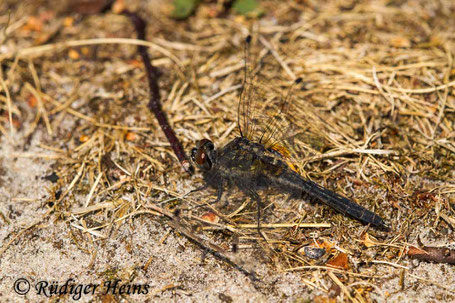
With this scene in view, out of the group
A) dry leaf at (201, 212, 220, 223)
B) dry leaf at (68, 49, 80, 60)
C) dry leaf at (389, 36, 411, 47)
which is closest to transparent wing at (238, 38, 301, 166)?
dry leaf at (201, 212, 220, 223)

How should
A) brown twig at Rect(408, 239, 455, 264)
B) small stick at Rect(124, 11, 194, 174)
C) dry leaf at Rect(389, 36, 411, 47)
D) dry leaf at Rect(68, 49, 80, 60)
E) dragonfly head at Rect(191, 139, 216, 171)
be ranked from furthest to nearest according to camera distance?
dry leaf at Rect(68, 49, 80, 60) → dry leaf at Rect(389, 36, 411, 47) → small stick at Rect(124, 11, 194, 174) → dragonfly head at Rect(191, 139, 216, 171) → brown twig at Rect(408, 239, 455, 264)

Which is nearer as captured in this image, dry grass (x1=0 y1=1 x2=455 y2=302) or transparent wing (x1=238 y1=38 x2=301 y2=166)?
dry grass (x1=0 y1=1 x2=455 y2=302)

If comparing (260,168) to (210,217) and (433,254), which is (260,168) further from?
(433,254)

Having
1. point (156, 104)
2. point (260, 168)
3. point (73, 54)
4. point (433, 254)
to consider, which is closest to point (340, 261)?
point (433, 254)

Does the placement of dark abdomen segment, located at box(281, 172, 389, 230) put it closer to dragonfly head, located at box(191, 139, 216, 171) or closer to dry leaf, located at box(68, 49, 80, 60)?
dragonfly head, located at box(191, 139, 216, 171)

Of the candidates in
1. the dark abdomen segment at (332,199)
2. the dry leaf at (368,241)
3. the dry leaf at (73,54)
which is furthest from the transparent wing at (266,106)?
the dry leaf at (73,54)

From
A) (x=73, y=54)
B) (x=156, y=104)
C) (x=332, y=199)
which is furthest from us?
(x=73, y=54)

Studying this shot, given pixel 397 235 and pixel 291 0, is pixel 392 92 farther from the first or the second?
pixel 291 0
